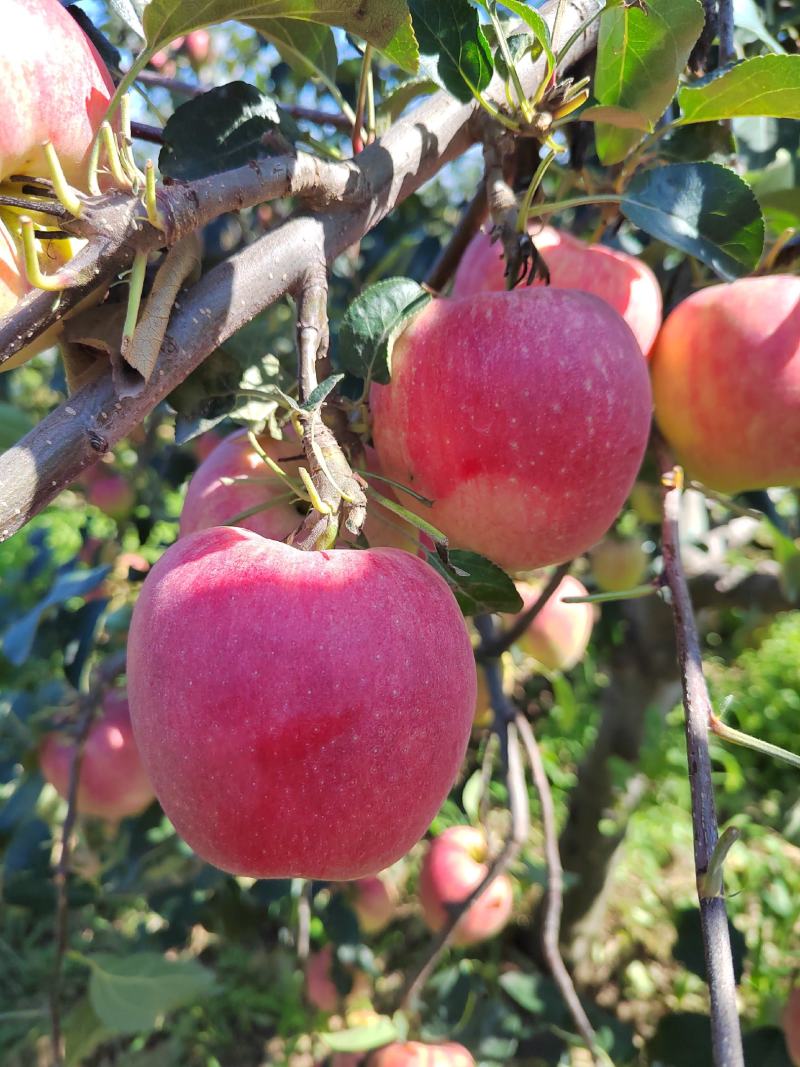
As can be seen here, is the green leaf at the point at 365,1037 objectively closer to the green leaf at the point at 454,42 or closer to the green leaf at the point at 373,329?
the green leaf at the point at 373,329

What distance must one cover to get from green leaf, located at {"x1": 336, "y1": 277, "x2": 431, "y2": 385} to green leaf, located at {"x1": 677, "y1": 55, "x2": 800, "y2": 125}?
0.26 metres

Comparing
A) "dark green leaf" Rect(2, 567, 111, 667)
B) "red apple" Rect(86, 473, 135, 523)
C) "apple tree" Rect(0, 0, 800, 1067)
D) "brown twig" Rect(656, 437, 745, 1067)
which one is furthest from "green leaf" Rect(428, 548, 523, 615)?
"red apple" Rect(86, 473, 135, 523)

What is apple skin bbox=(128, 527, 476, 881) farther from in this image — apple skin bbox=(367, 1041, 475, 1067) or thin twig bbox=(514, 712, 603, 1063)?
apple skin bbox=(367, 1041, 475, 1067)

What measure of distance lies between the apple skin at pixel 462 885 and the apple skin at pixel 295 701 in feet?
2.59

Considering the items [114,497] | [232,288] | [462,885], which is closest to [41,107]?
[232,288]

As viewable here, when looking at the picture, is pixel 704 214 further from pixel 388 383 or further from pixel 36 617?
pixel 36 617

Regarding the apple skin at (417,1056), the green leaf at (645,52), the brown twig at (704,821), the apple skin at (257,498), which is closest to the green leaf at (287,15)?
the green leaf at (645,52)

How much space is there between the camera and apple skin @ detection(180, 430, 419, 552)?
0.54 metres

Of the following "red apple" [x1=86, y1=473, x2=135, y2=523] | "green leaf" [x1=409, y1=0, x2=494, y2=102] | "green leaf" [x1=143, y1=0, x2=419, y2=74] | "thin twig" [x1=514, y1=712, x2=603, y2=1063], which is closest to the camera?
"green leaf" [x1=143, y1=0, x2=419, y2=74]

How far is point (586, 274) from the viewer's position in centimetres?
63

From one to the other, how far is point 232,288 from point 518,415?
187 mm

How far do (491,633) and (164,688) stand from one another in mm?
725

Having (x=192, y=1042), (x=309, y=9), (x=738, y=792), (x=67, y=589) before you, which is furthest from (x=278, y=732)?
(x=738, y=792)

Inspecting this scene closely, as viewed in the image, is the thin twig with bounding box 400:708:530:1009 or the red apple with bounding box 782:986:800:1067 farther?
the red apple with bounding box 782:986:800:1067
